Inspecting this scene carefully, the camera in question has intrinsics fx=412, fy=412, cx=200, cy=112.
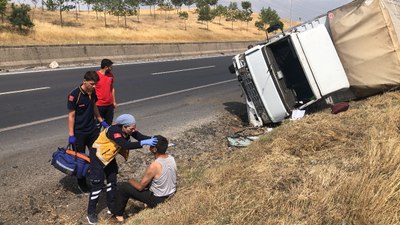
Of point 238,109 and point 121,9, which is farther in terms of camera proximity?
point 121,9

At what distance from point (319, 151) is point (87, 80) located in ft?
10.3

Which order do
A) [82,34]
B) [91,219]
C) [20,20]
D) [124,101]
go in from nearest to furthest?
[91,219], [124,101], [20,20], [82,34]

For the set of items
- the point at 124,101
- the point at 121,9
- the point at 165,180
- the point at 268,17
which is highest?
the point at 121,9

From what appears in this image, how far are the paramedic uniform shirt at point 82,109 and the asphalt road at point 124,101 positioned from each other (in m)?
1.60

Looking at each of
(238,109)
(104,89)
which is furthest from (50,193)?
(238,109)

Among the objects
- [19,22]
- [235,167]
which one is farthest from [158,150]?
[19,22]

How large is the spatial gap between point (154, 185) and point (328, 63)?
4.73 metres

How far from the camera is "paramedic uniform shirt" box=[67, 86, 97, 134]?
17.4 ft

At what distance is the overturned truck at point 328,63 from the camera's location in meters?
8.00

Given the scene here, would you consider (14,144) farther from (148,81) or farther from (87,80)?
(148,81)

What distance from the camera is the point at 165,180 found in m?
4.93

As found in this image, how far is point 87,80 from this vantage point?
519 cm

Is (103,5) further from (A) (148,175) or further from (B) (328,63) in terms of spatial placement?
(A) (148,175)

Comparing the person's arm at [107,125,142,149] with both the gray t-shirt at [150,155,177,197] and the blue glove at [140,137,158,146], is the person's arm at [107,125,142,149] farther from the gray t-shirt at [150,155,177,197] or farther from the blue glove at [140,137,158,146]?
the gray t-shirt at [150,155,177,197]
